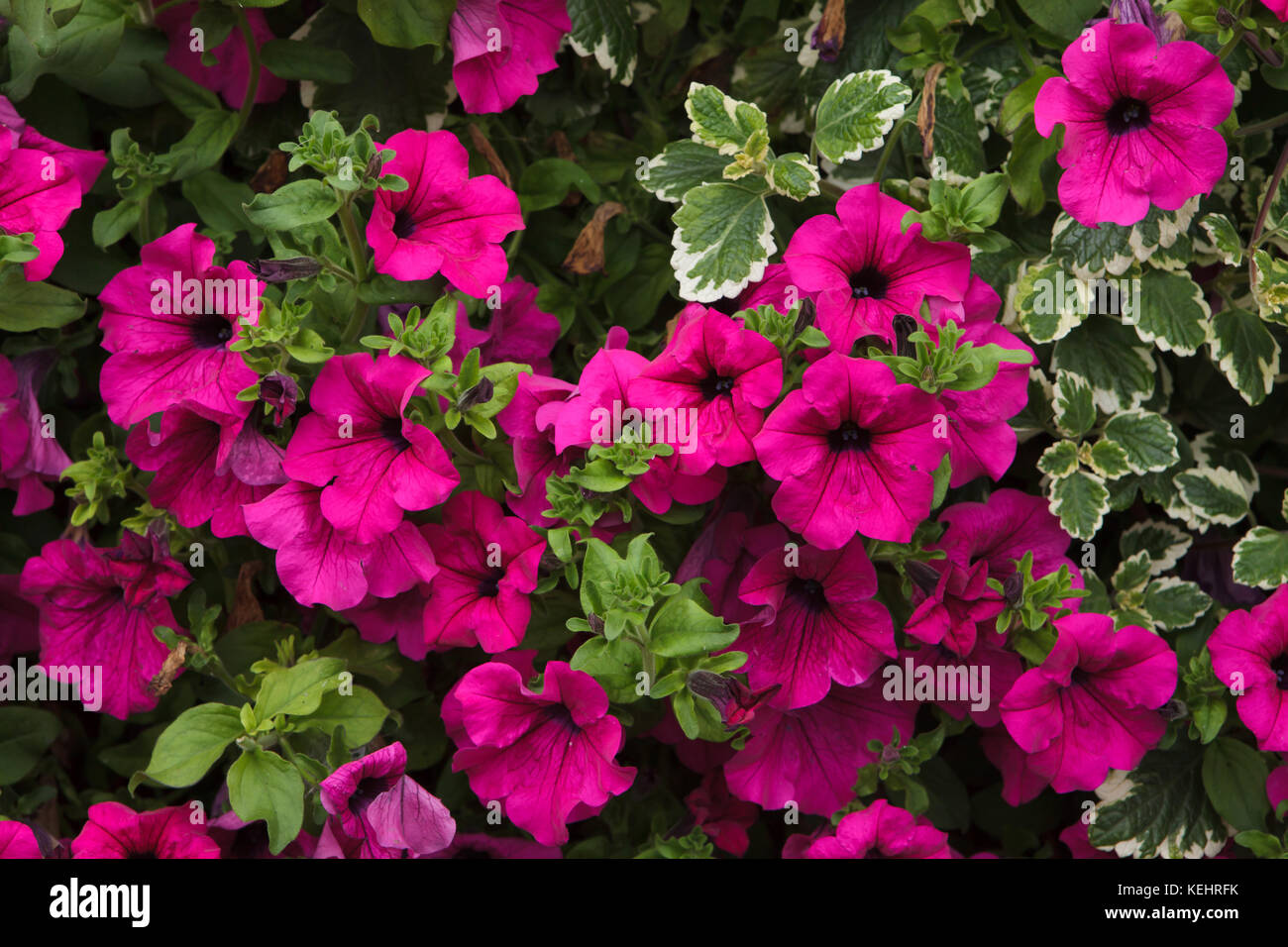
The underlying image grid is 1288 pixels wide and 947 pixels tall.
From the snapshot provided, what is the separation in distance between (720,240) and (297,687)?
604 millimetres

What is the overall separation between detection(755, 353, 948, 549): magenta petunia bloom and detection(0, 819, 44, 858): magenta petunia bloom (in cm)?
77

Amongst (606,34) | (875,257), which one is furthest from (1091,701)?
(606,34)

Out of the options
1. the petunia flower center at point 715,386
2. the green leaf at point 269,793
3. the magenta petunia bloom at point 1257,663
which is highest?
the petunia flower center at point 715,386

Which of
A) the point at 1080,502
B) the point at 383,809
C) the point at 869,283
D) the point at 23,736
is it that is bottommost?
the point at 23,736

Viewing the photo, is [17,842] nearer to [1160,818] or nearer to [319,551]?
[319,551]

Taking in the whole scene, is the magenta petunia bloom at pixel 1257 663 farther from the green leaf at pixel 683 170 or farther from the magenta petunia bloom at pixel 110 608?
the magenta petunia bloom at pixel 110 608

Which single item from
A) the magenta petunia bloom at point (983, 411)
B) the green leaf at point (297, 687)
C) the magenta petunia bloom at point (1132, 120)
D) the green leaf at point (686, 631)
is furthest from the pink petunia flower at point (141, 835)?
the magenta petunia bloom at point (1132, 120)

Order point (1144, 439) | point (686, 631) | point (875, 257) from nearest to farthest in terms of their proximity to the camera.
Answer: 1. point (686, 631)
2. point (875, 257)
3. point (1144, 439)

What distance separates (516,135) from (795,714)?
77 centimetres

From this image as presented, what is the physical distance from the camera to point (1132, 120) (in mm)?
1079

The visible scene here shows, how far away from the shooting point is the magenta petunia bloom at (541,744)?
1039 millimetres

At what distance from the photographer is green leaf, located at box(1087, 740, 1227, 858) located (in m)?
1.22

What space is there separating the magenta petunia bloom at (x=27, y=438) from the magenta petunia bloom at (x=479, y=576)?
464 millimetres

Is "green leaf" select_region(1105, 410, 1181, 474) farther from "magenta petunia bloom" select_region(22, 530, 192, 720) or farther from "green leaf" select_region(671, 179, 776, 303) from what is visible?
"magenta petunia bloom" select_region(22, 530, 192, 720)
